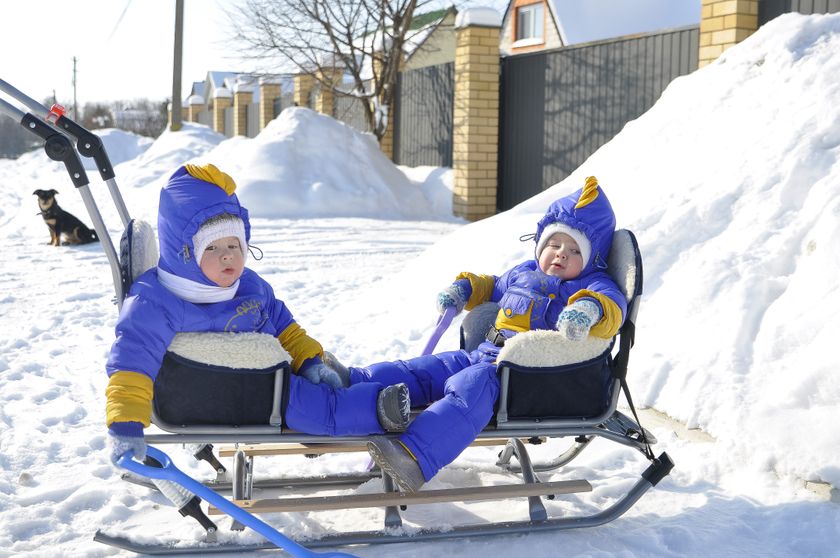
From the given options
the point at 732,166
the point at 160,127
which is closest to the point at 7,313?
the point at 732,166

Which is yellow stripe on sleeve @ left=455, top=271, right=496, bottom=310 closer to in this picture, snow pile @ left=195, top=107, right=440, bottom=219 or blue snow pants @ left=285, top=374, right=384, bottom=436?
blue snow pants @ left=285, top=374, right=384, bottom=436

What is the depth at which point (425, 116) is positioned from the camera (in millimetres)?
16406

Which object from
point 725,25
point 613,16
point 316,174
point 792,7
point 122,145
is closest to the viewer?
point 725,25

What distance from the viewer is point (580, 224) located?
3393 millimetres

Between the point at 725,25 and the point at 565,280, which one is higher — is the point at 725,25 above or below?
above

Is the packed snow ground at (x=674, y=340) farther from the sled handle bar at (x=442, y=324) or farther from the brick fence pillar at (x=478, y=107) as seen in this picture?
the brick fence pillar at (x=478, y=107)

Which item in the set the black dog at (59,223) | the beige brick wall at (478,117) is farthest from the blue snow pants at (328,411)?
the beige brick wall at (478,117)

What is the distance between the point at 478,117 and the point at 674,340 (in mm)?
9607

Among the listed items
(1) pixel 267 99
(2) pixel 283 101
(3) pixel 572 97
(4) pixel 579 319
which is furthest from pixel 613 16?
(4) pixel 579 319

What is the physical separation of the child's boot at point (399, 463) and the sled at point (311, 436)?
111 millimetres

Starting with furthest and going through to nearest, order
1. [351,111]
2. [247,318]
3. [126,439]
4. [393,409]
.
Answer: [351,111], [247,318], [393,409], [126,439]

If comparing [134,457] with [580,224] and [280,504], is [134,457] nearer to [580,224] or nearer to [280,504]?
[280,504]

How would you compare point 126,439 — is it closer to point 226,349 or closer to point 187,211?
point 226,349

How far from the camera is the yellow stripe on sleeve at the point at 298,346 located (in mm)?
3236
